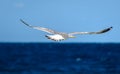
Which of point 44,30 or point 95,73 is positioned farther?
point 95,73

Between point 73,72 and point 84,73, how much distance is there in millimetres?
1585

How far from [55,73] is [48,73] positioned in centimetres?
53

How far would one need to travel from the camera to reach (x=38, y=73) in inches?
1641

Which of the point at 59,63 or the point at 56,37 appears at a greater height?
the point at 59,63

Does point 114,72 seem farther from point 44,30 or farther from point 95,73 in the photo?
point 44,30

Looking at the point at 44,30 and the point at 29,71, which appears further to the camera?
the point at 29,71

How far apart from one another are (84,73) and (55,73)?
2.18 meters

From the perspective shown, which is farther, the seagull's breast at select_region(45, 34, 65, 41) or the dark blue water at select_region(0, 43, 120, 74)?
the dark blue water at select_region(0, 43, 120, 74)

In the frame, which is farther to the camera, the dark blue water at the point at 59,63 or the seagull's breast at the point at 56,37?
the dark blue water at the point at 59,63

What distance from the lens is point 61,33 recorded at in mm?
13906

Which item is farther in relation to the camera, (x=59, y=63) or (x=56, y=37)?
(x=59, y=63)

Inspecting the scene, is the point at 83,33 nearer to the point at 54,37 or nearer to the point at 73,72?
the point at 54,37

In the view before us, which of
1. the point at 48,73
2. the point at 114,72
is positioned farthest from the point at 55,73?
the point at 114,72

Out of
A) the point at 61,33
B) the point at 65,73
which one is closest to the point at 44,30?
the point at 61,33
